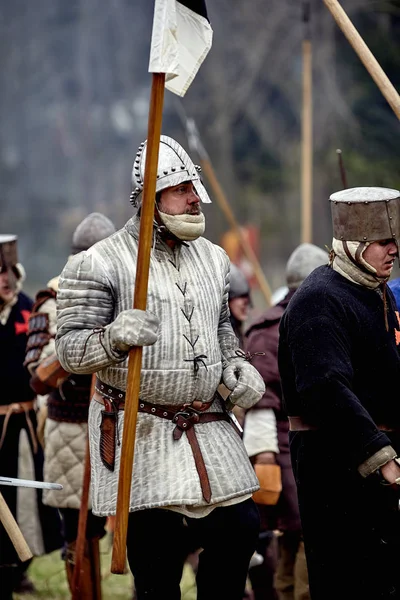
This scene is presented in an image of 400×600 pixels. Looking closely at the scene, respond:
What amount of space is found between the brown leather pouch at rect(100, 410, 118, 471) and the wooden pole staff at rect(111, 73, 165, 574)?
32 cm

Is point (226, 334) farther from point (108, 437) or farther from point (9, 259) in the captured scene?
point (9, 259)

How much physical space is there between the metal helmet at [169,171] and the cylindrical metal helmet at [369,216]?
53cm

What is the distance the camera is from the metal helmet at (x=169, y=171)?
481 cm

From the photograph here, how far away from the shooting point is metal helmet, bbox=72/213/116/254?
657cm

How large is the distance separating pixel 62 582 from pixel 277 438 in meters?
2.14

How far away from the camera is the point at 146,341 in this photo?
4.37 meters

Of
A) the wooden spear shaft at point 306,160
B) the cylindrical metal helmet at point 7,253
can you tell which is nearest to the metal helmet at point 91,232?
the cylindrical metal helmet at point 7,253

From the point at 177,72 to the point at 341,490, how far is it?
1.70 metres

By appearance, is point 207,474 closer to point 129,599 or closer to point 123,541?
point 123,541

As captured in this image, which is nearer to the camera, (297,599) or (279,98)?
(297,599)

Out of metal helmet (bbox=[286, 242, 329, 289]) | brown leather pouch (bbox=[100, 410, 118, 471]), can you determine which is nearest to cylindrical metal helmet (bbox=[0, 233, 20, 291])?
metal helmet (bbox=[286, 242, 329, 289])

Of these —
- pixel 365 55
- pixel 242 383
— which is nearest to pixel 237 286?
pixel 365 55

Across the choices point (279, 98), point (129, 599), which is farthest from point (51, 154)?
point (129, 599)

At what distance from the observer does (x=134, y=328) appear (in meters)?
4.37
